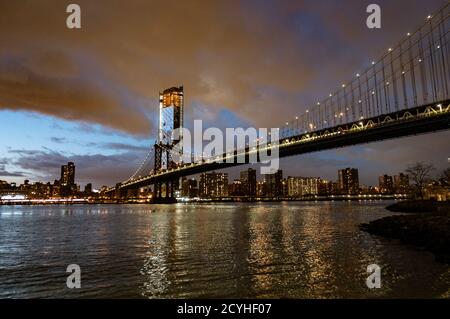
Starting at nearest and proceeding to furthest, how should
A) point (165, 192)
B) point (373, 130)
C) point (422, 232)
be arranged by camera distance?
1. point (422, 232)
2. point (373, 130)
3. point (165, 192)

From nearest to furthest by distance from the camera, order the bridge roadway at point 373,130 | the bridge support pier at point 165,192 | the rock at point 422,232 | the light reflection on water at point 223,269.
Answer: the light reflection on water at point 223,269 → the rock at point 422,232 → the bridge roadway at point 373,130 → the bridge support pier at point 165,192

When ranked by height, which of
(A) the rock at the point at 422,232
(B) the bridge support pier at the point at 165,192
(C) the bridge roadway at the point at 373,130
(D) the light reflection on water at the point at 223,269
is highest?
(C) the bridge roadway at the point at 373,130

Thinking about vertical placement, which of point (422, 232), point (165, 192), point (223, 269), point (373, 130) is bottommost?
point (223, 269)

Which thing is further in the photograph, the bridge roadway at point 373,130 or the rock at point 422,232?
the bridge roadway at point 373,130

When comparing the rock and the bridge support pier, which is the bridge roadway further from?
the bridge support pier

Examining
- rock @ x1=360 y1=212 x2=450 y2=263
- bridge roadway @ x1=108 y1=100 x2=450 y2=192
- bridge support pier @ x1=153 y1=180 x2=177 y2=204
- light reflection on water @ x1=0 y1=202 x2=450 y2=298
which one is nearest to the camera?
light reflection on water @ x1=0 y1=202 x2=450 y2=298

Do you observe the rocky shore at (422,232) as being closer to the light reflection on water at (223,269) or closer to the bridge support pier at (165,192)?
the light reflection on water at (223,269)

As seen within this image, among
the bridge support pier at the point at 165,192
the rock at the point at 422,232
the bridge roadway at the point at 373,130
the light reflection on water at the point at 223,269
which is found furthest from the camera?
the bridge support pier at the point at 165,192

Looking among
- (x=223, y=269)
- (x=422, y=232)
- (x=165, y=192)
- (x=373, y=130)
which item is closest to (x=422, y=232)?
(x=422, y=232)

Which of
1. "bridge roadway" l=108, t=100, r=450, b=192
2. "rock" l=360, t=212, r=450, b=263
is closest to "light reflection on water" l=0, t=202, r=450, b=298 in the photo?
"rock" l=360, t=212, r=450, b=263

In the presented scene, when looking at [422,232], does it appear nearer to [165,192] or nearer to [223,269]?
[223,269]

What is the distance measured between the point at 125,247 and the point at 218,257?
20.4ft

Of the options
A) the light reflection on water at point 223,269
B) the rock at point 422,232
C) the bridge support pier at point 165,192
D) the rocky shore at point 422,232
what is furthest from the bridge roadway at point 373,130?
the bridge support pier at point 165,192

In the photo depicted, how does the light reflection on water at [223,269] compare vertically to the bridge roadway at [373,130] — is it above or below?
below
